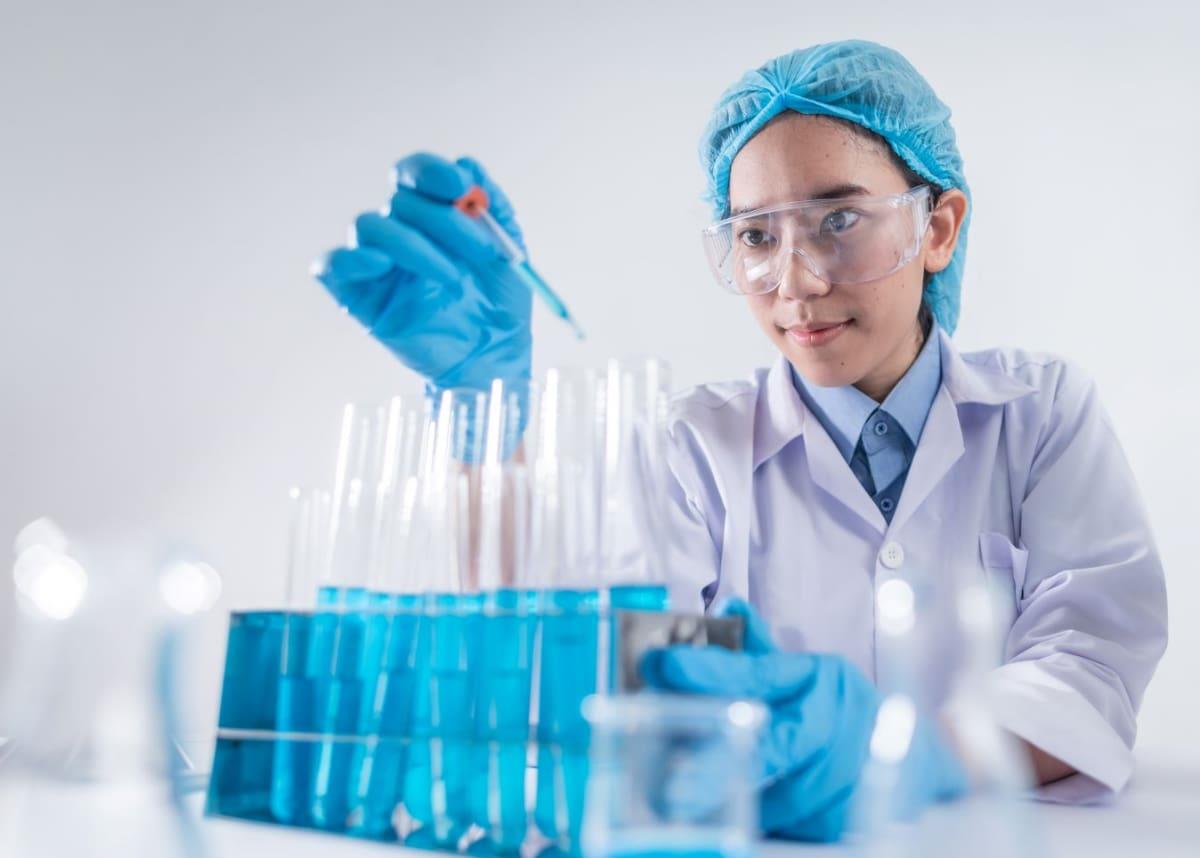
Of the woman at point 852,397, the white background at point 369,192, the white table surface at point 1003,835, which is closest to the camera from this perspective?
the white table surface at point 1003,835

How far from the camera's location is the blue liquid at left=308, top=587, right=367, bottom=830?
3.63 ft

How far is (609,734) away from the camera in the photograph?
0.70 meters

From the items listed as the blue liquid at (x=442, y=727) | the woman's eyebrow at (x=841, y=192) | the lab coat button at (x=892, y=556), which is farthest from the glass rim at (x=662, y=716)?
the woman's eyebrow at (x=841, y=192)

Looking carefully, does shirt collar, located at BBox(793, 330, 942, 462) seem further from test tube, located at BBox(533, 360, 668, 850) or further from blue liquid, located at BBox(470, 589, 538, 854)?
blue liquid, located at BBox(470, 589, 538, 854)

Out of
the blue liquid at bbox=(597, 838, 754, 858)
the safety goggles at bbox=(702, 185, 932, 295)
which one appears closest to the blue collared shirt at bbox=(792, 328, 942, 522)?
the safety goggles at bbox=(702, 185, 932, 295)

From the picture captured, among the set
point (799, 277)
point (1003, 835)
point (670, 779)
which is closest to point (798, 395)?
point (799, 277)

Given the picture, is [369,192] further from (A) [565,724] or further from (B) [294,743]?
(A) [565,724]

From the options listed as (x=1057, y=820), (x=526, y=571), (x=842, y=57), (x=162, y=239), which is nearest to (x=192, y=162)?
(x=162, y=239)

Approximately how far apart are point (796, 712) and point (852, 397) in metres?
1.18

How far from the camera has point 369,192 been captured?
12.6 ft

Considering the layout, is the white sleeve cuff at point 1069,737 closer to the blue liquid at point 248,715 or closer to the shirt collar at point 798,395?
the shirt collar at point 798,395

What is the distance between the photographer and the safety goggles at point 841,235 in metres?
1.86

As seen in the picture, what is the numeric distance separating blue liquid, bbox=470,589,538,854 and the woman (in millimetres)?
701

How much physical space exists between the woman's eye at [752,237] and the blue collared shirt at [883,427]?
327 millimetres
